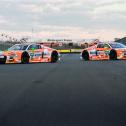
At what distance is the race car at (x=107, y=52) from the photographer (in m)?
31.7

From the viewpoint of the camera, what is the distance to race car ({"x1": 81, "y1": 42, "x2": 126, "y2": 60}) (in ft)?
104

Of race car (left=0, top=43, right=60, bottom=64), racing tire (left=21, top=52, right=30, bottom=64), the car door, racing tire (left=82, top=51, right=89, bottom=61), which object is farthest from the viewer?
racing tire (left=82, top=51, right=89, bottom=61)

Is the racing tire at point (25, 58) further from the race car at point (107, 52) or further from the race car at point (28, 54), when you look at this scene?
the race car at point (107, 52)

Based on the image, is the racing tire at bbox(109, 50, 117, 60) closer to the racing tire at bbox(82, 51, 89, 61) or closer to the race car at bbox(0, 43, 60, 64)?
the racing tire at bbox(82, 51, 89, 61)

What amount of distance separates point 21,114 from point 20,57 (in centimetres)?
2060

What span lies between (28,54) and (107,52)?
19.5 feet

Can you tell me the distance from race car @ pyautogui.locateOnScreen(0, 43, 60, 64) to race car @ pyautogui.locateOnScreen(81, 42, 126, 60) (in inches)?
118

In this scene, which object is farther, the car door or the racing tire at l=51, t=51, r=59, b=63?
the racing tire at l=51, t=51, r=59, b=63

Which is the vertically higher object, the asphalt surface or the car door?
the car door

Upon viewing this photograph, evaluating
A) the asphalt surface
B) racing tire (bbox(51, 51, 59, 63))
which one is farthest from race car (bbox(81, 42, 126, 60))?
the asphalt surface

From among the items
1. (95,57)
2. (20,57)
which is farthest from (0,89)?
(95,57)

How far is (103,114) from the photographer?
7793mm

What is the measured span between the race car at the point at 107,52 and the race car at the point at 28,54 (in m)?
2.99

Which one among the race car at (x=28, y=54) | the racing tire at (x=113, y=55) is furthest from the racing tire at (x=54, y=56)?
the racing tire at (x=113, y=55)
